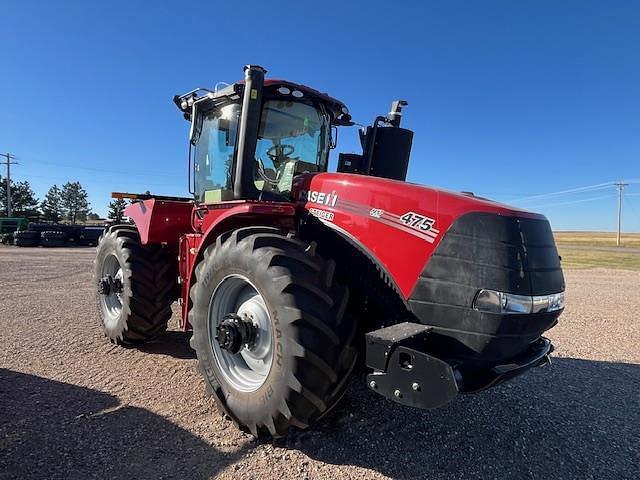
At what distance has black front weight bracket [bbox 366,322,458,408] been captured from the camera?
2266mm

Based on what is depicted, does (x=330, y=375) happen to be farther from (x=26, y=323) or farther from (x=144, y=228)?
(x=26, y=323)

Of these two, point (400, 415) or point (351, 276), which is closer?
point (351, 276)

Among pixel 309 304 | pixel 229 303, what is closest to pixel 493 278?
pixel 309 304

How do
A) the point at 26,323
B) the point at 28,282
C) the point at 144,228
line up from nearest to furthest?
the point at 144,228, the point at 26,323, the point at 28,282

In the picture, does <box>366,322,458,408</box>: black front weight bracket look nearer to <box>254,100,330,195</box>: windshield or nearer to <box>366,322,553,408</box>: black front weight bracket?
<box>366,322,553,408</box>: black front weight bracket

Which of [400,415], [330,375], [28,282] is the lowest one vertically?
[28,282]

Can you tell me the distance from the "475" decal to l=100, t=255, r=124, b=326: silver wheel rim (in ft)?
13.4

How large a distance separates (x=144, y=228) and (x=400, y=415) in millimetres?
3496

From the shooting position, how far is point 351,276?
10.3 ft

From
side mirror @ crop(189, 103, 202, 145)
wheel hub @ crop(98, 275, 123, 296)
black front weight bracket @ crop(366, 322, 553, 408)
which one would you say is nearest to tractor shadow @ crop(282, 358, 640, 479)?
black front weight bracket @ crop(366, 322, 553, 408)

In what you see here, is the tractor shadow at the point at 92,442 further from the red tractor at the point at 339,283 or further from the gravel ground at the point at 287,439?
the red tractor at the point at 339,283

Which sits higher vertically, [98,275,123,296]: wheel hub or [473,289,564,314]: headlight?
[473,289,564,314]: headlight

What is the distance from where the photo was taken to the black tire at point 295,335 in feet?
8.36

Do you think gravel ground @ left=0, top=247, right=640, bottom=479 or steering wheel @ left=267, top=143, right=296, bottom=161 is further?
steering wheel @ left=267, top=143, right=296, bottom=161
